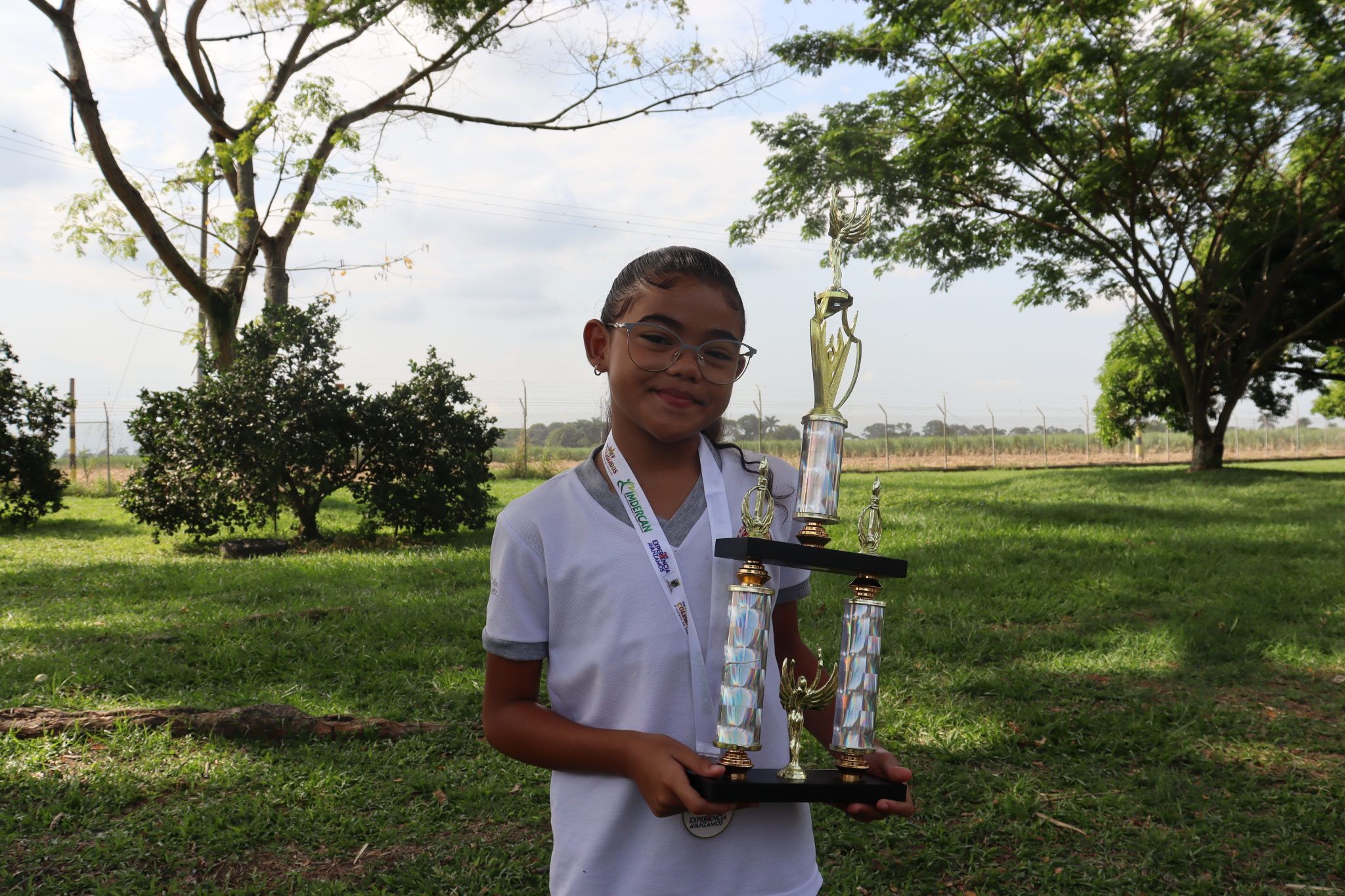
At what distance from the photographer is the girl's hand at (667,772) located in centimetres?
132

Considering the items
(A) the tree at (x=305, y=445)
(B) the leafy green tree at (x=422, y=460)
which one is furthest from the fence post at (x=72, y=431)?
(B) the leafy green tree at (x=422, y=460)

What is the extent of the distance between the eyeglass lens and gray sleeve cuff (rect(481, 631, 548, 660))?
484 millimetres

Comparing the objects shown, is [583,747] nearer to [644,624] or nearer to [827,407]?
[644,624]

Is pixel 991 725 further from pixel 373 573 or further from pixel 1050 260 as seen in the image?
pixel 1050 260

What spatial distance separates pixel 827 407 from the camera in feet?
5.36

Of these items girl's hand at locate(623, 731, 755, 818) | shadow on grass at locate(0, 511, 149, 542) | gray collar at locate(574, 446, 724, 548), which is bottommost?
shadow on grass at locate(0, 511, 149, 542)

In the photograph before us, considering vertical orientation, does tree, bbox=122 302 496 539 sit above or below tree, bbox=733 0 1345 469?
below

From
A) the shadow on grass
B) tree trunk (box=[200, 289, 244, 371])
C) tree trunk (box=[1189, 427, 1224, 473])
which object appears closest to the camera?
the shadow on grass

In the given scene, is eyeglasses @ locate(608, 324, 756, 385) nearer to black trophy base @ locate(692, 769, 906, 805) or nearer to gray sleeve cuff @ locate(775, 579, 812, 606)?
gray sleeve cuff @ locate(775, 579, 812, 606)

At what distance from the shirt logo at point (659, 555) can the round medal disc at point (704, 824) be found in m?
0.37

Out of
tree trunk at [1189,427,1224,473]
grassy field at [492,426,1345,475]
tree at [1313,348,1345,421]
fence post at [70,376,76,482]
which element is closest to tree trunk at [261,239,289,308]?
grassy field at [492,426,1345,475]

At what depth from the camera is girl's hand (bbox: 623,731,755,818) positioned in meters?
1.32

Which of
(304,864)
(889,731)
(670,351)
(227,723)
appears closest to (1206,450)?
(889,731)

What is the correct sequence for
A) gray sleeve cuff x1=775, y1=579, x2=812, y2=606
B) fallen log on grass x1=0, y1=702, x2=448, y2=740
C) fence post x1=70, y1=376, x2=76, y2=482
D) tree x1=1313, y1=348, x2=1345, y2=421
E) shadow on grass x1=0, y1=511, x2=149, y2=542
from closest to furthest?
gray sleeve cuff x1=775, y1=579, x2=812, y2=606 < fallen log on grass x1=0, y1=702, x2=448, y2=740 < shadow on grass x1=0, y1=511, x2=149, y2=542 < fence post x1=70, y1=376, x2=76, y2=482 < tree x1=1313, y1=348, x2=1345, y2=421
